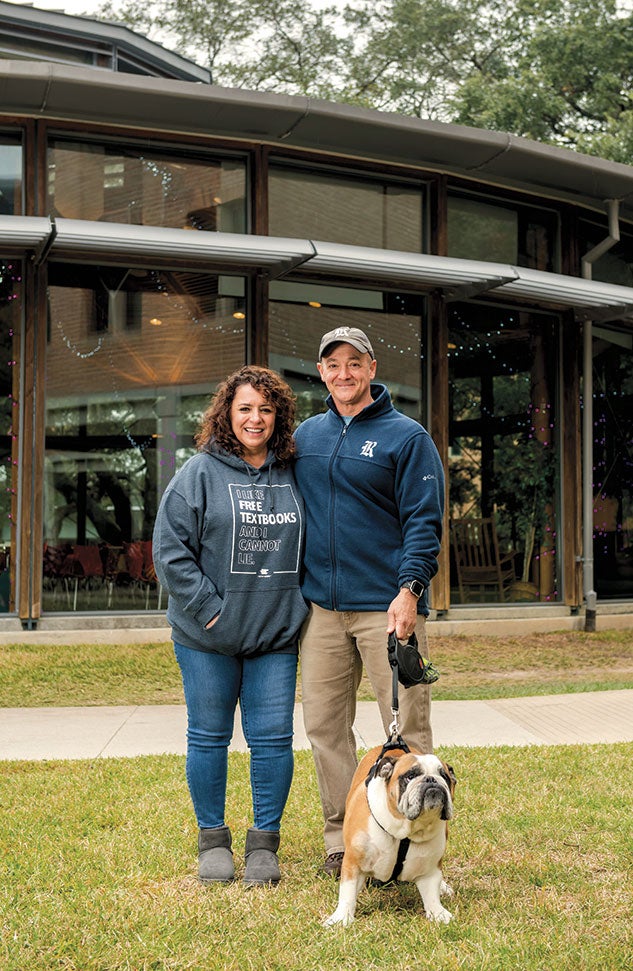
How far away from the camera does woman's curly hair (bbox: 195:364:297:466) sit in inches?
166

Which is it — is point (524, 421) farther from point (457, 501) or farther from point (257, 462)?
point (257, 462)

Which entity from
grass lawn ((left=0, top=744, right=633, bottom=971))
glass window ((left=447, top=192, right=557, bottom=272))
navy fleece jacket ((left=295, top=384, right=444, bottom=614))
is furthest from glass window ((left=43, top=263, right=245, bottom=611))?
navy fleece jacket ((left=295, top=384, right=444, bottom=614))

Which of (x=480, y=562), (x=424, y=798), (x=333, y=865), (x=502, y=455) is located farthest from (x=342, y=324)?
(x=424, y=798)

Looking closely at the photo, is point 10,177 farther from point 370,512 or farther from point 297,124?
point 370,512

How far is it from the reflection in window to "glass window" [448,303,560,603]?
0.61 meters

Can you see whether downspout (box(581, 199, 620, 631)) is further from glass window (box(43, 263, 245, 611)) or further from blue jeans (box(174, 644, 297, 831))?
blue jeans (box(174, 644, 297, 831))

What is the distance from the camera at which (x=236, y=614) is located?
400 cm

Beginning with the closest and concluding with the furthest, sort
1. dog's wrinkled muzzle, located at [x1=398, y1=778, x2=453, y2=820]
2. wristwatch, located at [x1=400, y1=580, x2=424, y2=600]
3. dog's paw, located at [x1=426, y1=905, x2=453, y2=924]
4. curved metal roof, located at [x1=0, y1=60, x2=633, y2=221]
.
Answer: dog's wrinkled muzzle, located at [x1=398, y1=778, x2=453, y2=820]
dog's paw, located at [x1=426, y1=905, x2=453, y2=924]
wristwatch, located at [x1=400, y1=580, x2=424, y2=600]
curved metal roof, located at [x1=0, y1=60, x2=633, y2=221]

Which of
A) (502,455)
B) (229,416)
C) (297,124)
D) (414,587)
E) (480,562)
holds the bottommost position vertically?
(480,562)

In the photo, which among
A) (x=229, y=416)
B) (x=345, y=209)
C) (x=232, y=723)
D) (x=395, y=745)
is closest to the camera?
(x=395, y=745)

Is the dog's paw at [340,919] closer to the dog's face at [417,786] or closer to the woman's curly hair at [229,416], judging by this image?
the dog's face at [417,786]

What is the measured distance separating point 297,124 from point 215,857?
7919mm

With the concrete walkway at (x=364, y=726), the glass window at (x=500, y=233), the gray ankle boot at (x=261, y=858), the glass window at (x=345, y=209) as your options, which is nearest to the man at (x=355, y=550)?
the gray ankle boot at (x=261, y=858)

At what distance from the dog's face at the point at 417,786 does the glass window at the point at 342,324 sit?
790cm
